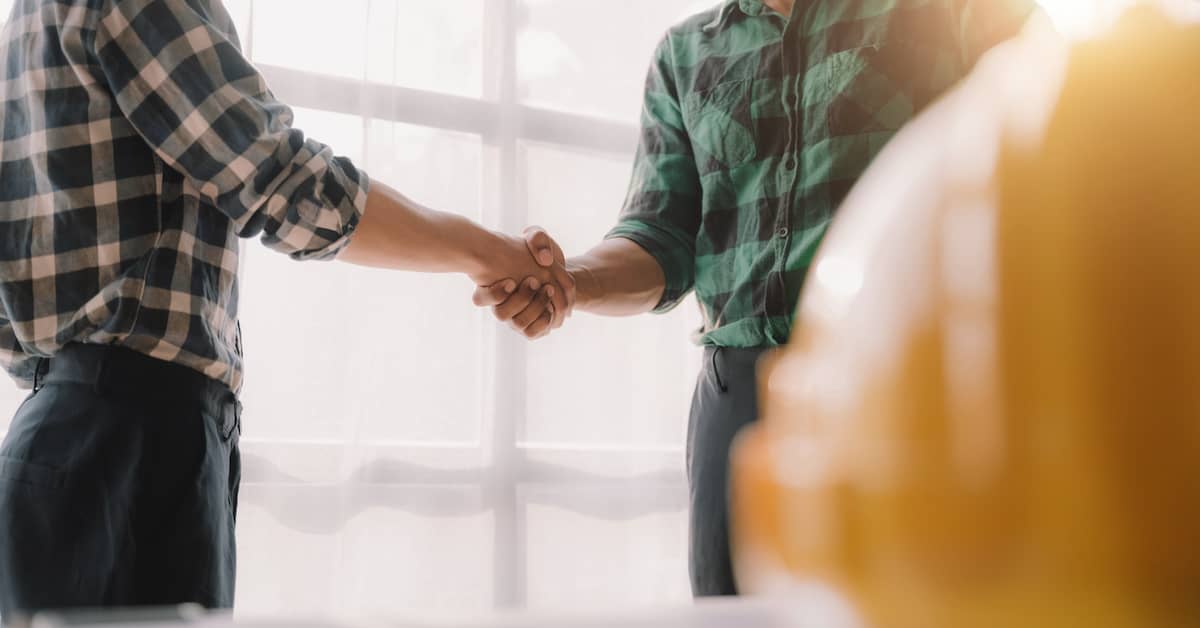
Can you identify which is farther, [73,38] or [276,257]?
[276,257]

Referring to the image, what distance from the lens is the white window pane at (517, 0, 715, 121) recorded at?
2.51 metres

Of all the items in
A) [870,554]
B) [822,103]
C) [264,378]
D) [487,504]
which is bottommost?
[487,504]

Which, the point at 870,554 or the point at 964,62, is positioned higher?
the point at 964,62

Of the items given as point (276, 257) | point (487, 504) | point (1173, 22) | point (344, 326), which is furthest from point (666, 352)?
point (1173, 22)

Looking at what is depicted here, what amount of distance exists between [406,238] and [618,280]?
1.03 ft

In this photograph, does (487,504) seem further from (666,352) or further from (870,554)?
(870,554)

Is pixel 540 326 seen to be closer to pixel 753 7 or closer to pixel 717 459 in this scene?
pixel 717 459

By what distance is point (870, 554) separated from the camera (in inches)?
6.0

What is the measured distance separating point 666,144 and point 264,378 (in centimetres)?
123

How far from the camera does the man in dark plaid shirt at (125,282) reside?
87 cm

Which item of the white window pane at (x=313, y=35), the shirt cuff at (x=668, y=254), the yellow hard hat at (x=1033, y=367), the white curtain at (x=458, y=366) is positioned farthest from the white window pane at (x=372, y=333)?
the yellow hard hat at (x=1033, y=367)

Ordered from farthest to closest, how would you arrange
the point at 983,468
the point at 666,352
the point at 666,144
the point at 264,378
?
the point at 666,352, the point at 264,378, the point at 666,144, the point at 983,468

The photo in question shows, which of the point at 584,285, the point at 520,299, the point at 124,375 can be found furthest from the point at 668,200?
the point at 124,375

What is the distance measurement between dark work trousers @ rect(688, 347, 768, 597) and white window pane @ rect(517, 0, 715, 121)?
1.54 m
